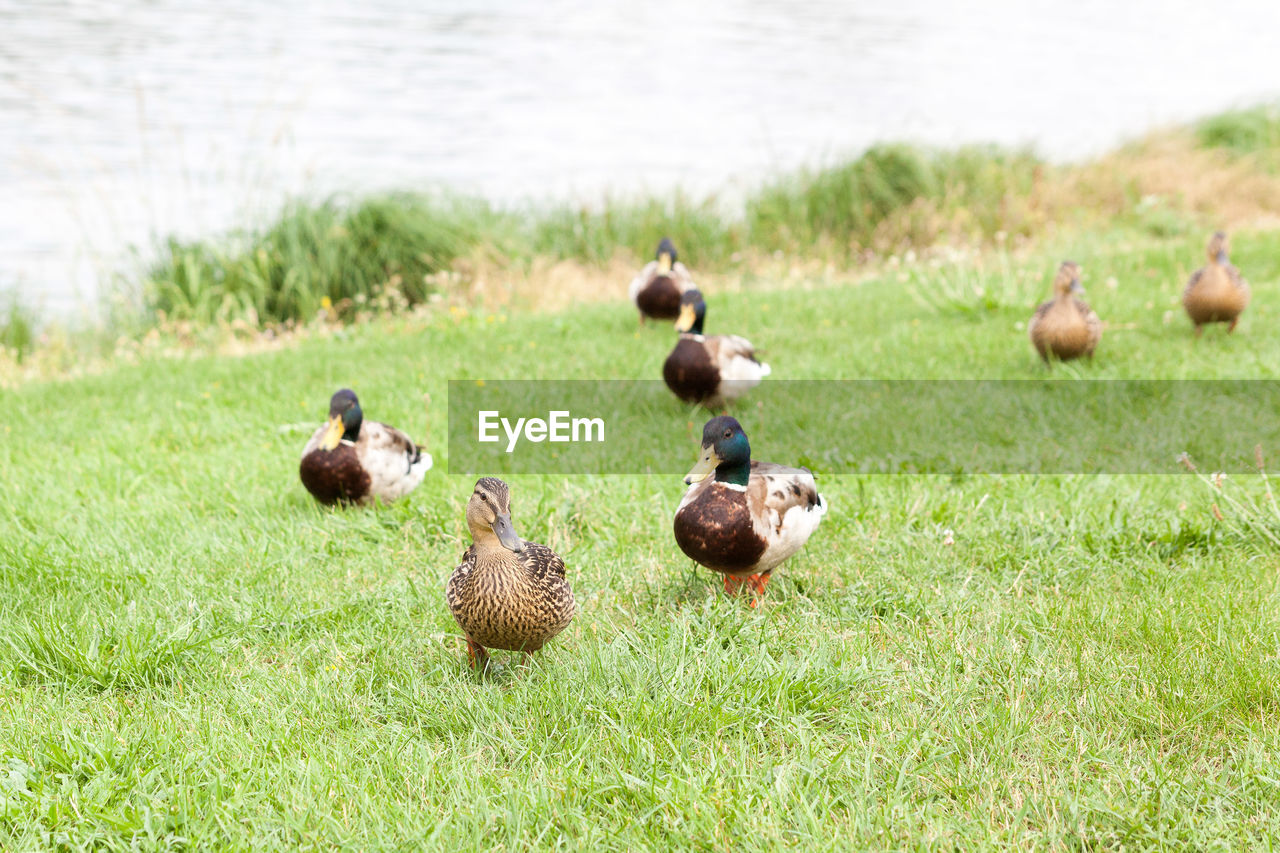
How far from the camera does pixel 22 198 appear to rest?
13.0 meters

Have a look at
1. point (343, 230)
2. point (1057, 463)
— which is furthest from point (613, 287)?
point (1057, 463)

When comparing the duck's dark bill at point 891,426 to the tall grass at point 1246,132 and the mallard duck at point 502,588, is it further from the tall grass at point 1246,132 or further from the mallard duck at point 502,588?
the tall grass at point 1246,132

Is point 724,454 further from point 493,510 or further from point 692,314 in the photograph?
point 692,314

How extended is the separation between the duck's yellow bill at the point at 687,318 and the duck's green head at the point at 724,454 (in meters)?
2.52

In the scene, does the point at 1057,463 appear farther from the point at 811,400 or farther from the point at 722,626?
the point at 722,626

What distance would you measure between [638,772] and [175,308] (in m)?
8.10

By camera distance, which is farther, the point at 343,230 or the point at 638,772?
the point at 343,230

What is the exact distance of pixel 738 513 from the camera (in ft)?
10.9

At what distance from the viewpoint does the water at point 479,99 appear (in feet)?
38.8

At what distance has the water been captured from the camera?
11.8 m

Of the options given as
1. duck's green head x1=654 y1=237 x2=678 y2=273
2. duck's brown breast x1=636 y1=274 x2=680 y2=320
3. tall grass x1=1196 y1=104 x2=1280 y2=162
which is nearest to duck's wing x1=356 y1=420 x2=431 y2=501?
duck's brown breast x1=636 y1=274 x2=680 y2=320

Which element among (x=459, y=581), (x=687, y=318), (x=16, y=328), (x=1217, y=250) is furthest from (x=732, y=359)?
(x=16, y=328)

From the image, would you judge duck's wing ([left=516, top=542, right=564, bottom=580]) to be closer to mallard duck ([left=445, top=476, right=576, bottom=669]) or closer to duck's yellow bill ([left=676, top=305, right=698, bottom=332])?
mallard duck ([left=445, top=476, right=576, bottom=669])

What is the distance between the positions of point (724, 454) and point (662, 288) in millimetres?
4702
